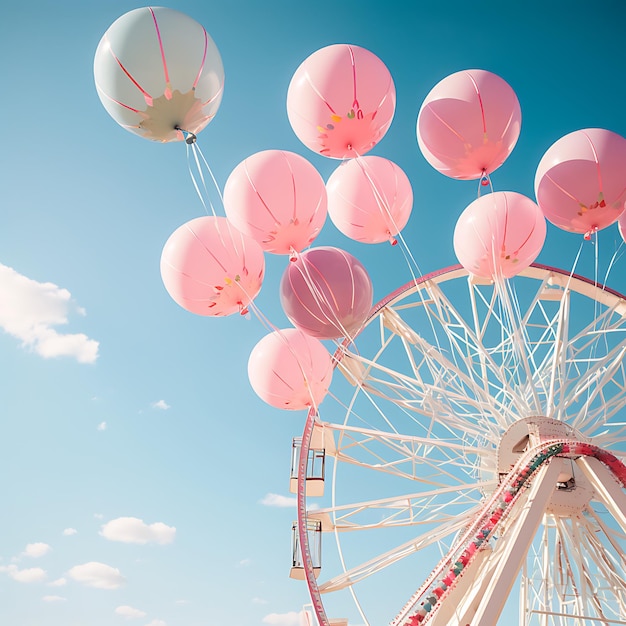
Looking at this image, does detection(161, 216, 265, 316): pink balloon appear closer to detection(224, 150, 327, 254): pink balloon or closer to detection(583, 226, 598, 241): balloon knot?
detection(224, 150, 327, 254): pink balloon

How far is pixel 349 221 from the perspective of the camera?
6.85 m

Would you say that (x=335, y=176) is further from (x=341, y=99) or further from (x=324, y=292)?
(x=324, y=292)

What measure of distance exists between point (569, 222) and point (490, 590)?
12.7 feet

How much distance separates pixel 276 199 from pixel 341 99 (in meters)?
1.07

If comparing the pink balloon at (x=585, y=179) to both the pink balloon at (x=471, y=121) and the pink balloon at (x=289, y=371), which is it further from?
the pink balloon at (x=289, y=371)

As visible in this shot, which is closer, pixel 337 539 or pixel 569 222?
pixel 569 222

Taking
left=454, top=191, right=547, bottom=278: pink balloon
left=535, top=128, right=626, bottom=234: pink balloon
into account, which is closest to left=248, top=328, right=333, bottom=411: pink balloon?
left=454, top=191, right=547, bottom=278: pink balloon

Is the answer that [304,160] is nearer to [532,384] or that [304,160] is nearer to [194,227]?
[194,227]

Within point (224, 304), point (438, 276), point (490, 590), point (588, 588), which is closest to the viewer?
point (490, 590)

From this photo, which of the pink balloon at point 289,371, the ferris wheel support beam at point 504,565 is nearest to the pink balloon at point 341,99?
the pink balloon at point 289,371

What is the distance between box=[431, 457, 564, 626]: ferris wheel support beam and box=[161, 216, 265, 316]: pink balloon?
3438 mm

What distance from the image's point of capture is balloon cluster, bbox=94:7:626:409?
4.77m

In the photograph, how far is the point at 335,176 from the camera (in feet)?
22.9

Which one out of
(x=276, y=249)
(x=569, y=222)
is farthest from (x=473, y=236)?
(x=276, y=249)
